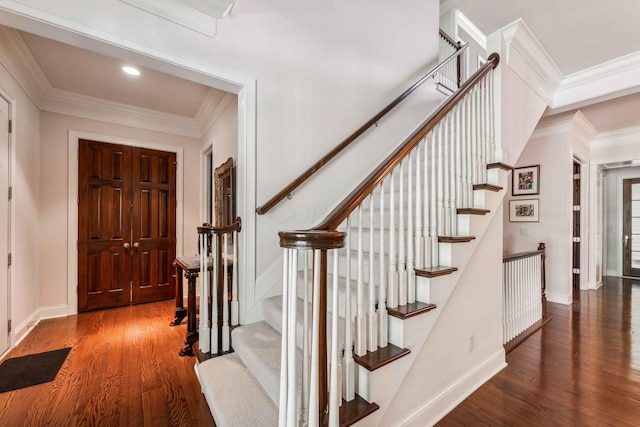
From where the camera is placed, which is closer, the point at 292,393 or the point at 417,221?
the point at 292,393

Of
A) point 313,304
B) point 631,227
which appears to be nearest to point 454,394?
point 313,304

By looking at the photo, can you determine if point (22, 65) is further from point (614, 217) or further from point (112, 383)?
point (614, 217)

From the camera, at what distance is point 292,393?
0.97 metres

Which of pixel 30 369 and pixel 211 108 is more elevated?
pixel 211 108

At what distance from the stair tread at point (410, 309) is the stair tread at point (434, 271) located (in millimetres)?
166

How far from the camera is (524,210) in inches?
185

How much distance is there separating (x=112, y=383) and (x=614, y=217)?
9347mm

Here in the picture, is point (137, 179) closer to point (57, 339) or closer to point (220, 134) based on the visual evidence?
point (220, 134)

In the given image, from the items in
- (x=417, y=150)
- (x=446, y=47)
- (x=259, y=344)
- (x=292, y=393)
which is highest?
(x=446, y=47)

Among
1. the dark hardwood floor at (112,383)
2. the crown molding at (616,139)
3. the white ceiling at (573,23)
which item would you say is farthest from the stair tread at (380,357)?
the crown molding at (616,139)

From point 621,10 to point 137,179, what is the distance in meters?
5.39

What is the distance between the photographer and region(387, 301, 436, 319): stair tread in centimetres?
142

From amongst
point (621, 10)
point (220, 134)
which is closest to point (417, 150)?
point (621, 10)

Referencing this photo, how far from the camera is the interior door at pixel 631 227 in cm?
607
